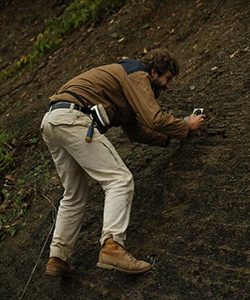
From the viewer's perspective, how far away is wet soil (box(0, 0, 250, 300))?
159 inches

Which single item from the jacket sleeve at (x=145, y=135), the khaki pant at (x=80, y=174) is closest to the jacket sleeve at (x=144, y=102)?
the khaki pant at (x=80, y=174)

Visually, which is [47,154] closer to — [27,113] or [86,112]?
[27,113]

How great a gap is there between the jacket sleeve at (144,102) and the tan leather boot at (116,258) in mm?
949

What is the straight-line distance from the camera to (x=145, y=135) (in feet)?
16.4

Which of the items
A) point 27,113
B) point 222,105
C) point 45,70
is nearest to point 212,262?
point 222,105

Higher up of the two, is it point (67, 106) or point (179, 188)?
point (67, 106)

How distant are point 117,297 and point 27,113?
4940mm

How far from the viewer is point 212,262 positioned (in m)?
3.94

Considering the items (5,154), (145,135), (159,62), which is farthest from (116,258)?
(5,154)

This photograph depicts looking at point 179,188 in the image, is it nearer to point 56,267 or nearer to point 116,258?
point 116,258

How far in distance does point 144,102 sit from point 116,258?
3.88 feet

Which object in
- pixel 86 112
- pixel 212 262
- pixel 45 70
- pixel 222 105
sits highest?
pixel 86 112

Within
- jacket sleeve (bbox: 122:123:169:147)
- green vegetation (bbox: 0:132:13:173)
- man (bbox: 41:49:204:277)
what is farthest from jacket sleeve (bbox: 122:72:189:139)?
green vegetation (bbox: 0:132:13:173)

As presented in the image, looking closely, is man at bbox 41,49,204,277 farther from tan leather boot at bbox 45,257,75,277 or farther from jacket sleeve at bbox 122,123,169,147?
jacket sleeve at bbox 122,123,169,147
